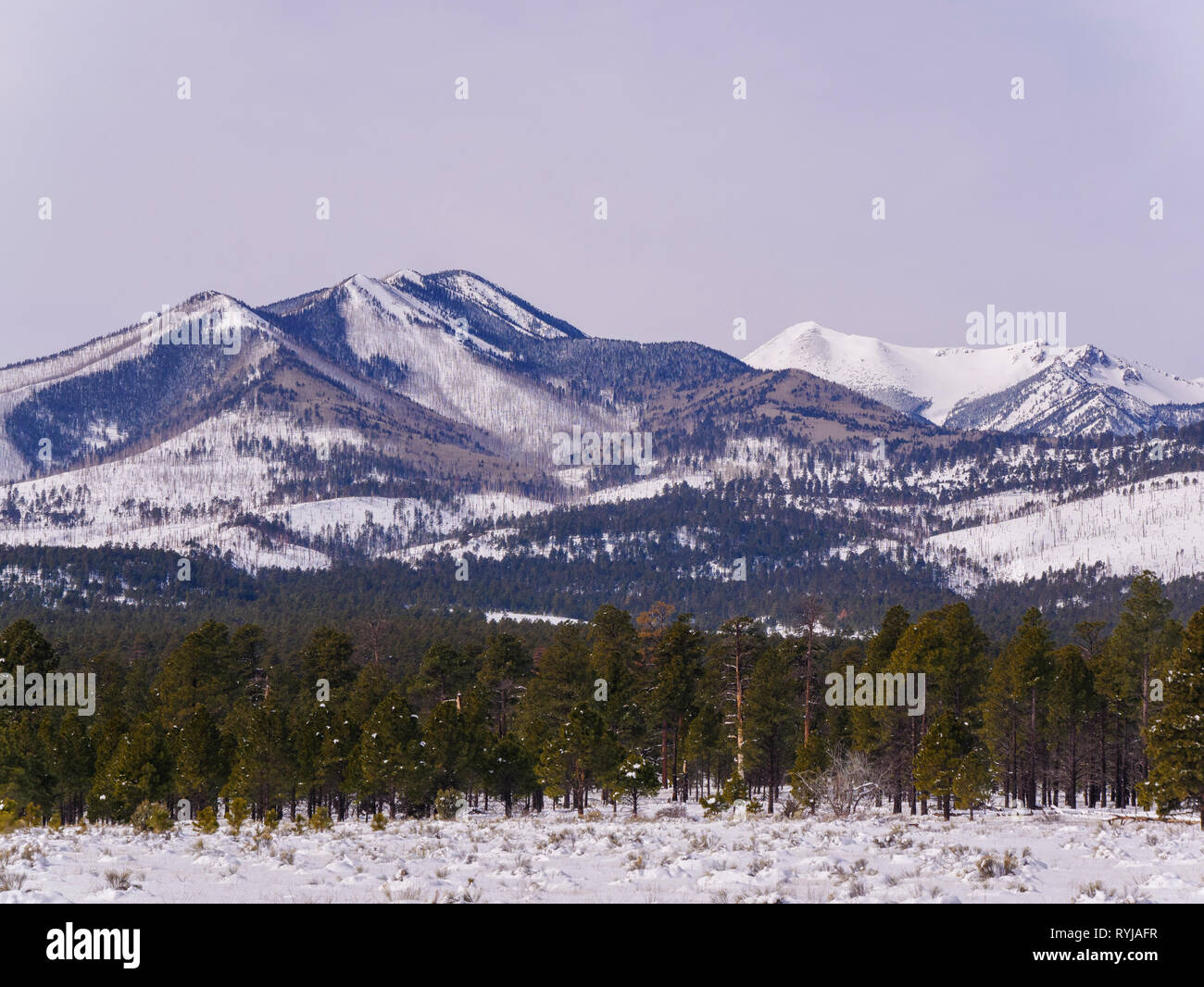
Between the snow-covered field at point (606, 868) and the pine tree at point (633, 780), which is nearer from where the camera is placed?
the snow-covered field at point (606, 868)

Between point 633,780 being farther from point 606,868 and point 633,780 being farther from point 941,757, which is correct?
point 606,868

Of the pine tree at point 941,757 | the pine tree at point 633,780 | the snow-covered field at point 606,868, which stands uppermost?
the snow-covered field at point 606,868

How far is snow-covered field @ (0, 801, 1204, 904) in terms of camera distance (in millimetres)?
18875

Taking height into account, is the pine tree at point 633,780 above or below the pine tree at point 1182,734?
below

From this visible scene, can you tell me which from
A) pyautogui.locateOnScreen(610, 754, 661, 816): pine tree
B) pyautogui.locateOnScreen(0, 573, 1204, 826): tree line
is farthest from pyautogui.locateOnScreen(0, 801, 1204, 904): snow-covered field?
pyautogui.locateOnScreen(610, 754, 661, 816): pine tree

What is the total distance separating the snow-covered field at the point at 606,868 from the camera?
61.9 feet

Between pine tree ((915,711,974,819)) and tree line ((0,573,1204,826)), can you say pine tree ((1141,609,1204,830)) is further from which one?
pine tree ((915,711,974,819))

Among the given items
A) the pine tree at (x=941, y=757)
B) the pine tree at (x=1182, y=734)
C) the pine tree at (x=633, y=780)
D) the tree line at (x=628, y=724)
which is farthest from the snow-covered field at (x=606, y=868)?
the pine tree at (x=633, y=780)

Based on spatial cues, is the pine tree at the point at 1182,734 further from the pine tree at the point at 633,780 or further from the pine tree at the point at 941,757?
the pine tree at the point at 633,780

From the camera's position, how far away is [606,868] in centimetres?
2347

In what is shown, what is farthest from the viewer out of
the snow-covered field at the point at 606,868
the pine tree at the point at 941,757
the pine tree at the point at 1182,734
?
the pine tree at the point at 941,757
